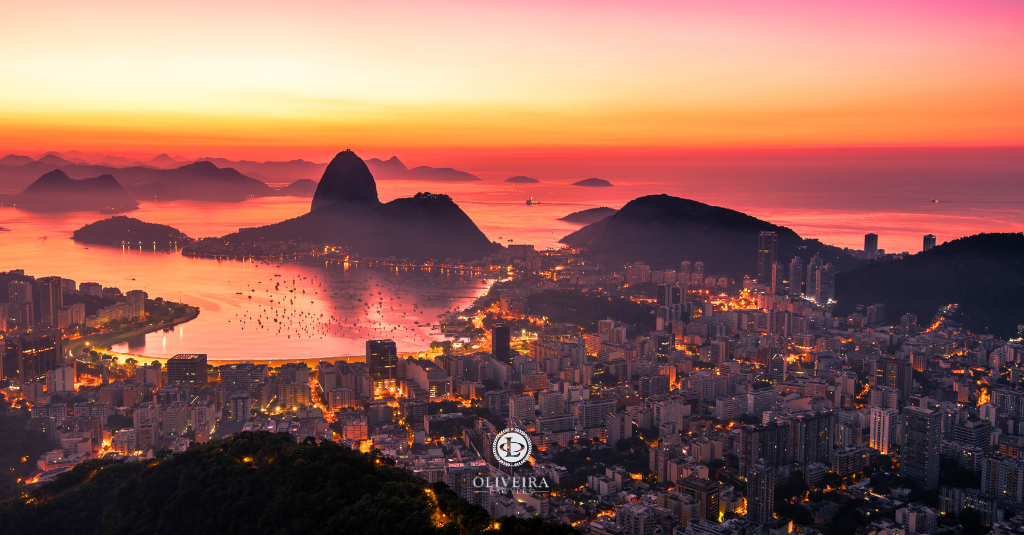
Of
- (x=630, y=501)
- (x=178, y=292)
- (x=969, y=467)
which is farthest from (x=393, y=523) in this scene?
(x=178, y=292)

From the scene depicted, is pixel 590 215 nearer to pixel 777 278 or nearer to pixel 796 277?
pixel 777 278

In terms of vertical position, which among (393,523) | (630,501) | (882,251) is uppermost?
(882,251)

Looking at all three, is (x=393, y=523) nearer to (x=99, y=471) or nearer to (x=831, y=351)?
→ (x=99, y=471)

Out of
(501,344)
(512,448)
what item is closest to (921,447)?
(512,448)

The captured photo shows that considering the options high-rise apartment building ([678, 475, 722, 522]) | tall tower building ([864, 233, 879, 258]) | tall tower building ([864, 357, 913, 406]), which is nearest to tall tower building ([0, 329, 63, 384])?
high-rise apartment building ([678, 475, 722, 522])

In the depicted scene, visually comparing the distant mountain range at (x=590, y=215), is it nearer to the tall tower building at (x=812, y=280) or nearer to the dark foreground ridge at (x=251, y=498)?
the tall tower building at (x=812, y=280)

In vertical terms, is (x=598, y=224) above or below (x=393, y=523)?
above
